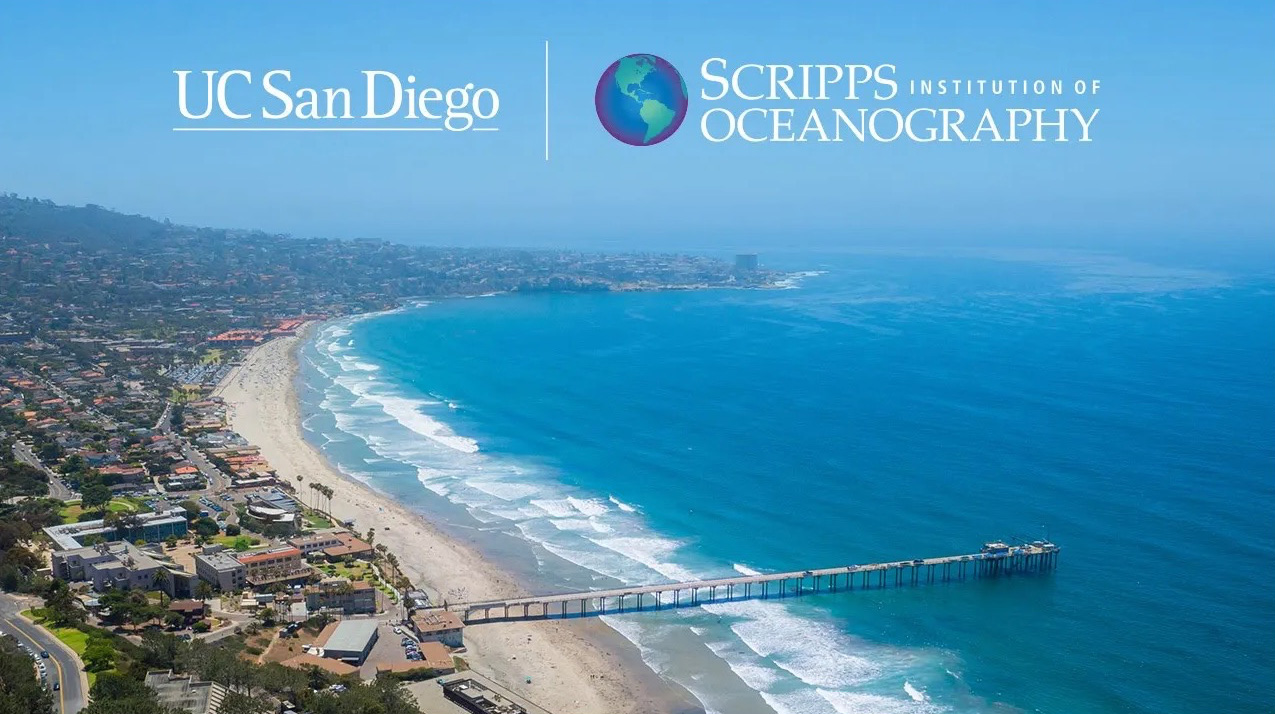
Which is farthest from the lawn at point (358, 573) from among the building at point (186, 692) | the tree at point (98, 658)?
the building at point (186, 692)

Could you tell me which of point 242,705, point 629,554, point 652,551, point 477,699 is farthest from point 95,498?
point 242,705

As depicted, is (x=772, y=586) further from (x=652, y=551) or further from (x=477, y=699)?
(x=477, y=699)

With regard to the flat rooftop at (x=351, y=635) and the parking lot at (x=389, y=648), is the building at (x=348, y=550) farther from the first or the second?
the flat rooftop at (x=351, y=635)

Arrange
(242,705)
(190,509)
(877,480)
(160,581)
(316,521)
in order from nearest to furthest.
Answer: (242,705) → (160,581) → (316,521) → (190,509) → (877,480)

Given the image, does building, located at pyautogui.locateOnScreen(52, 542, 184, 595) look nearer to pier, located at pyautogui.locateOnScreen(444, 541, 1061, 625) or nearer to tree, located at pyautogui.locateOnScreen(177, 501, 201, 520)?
tree, located at pyautogui.locateOnScreen(177, 501, 201, 520)

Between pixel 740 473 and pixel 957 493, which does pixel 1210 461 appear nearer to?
pixel 957 493

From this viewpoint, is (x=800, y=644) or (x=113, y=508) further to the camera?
(x=113, y=508)
